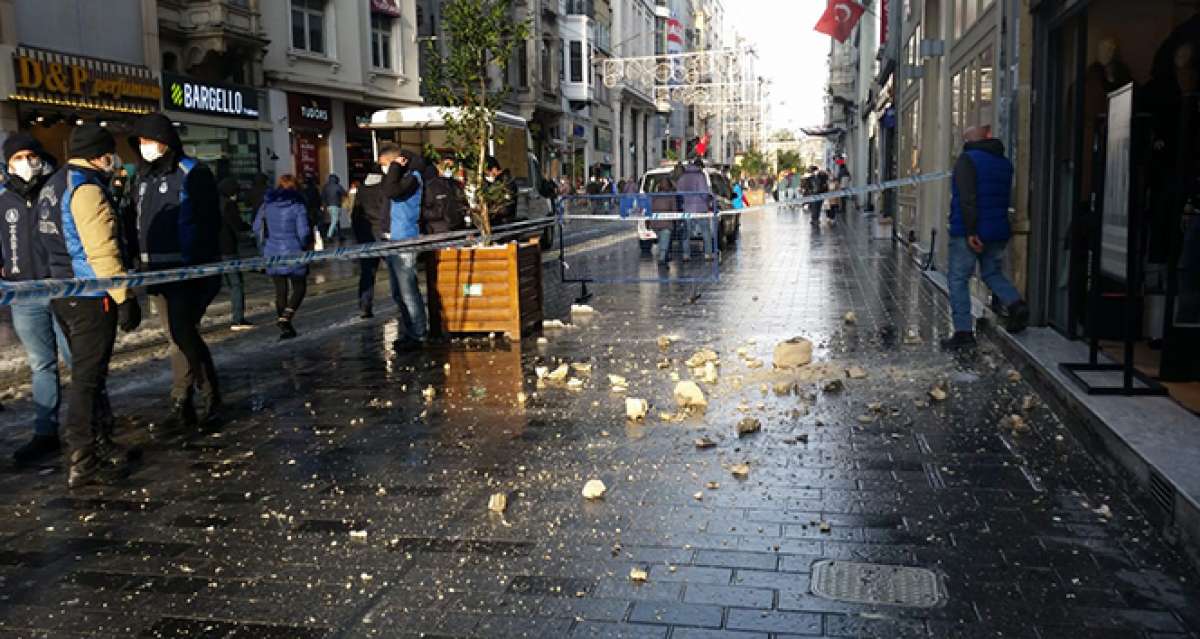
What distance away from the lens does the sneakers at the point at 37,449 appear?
584 centimetres

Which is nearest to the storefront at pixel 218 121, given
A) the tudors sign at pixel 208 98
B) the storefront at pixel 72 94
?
the tudors sign at pixel 208 98

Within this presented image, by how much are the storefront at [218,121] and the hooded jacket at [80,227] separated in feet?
57.9

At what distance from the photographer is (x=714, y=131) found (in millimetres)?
106812

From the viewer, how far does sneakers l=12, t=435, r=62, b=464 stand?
5840 mm

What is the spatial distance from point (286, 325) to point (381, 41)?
75.2 feet

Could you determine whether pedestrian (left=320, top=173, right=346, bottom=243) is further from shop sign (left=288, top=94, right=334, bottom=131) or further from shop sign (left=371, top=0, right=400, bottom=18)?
shop sign (left=371, top=0, right=400, bottom=18)

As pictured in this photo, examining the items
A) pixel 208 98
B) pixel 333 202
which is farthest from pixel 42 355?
pixel 333 202

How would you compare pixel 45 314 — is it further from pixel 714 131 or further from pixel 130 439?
pixel 714 131

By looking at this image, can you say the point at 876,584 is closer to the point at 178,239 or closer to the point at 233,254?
the point at 178,239

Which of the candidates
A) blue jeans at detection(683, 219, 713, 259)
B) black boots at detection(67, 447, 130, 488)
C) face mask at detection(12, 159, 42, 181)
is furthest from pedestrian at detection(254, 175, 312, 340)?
blue jeans at detection(683, 219, 713, 259)

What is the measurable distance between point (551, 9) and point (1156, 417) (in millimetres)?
43020

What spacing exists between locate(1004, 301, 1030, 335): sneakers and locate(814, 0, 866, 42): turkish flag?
21.7m

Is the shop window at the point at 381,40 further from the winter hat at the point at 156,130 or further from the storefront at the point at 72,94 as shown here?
the winter hat at the point at 156,130

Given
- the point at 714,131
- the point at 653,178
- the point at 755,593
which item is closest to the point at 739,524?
the point at 755,593
